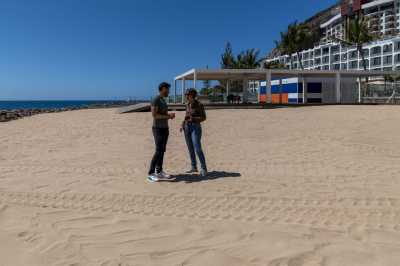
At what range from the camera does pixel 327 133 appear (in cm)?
1181

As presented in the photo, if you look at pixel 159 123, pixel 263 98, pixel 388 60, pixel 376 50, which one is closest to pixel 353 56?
pixel 376 50

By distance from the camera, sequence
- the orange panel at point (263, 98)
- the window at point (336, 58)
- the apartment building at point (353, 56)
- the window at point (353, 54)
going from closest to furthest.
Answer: the orange panel at point (263, 98) → the apartment building at point (353, 56) → the window at point (353, 54) → the window at point (336, 58)

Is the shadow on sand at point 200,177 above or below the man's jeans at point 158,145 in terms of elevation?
below

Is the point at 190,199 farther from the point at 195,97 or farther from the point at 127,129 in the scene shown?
the point at 127,129

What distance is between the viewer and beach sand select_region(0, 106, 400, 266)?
329 centimetres

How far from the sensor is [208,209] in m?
4.53

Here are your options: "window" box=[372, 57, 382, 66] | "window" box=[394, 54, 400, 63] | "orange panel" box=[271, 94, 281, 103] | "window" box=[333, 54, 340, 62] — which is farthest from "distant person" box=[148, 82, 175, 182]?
"window" box=[333, 54, 340, 62]

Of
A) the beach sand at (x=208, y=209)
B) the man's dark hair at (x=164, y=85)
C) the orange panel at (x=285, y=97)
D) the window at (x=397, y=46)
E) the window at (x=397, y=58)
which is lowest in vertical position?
the beach sand at (x=208, y=209)

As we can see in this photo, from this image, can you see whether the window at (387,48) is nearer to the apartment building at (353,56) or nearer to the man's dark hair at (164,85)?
the apartment building at (353,56)

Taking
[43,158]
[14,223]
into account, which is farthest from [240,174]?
[43,158]

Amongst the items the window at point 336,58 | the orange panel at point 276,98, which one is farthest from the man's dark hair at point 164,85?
the window at point 336,58

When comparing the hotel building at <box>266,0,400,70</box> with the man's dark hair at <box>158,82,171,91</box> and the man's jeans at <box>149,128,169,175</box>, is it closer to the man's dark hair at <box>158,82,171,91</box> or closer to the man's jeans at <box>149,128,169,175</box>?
the man's dark hair at <box>158,82,171,91</box>

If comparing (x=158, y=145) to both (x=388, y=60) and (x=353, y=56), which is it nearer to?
(x=388, y=60)

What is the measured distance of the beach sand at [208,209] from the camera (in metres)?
3.29
